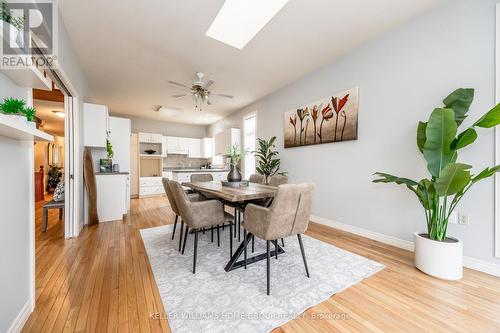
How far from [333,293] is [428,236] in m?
1.25

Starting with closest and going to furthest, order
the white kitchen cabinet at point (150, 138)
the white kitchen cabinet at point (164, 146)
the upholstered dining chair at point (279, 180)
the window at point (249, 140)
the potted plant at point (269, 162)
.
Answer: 1. the upholstered dining chair at point (279, 180)
2. the potted plant at point (269, 162)
3. the window at point (249, 140)
4. the white kitchen cabinet at point (150, 138)
5. the white kitchen cabinet at point (164, 146)

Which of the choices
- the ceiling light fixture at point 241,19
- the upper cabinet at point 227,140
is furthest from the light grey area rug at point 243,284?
the upper cabinet at point 227,140

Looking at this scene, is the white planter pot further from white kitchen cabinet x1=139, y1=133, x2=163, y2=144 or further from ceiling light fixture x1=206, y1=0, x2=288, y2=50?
white kitchen cabinet x1=139, y1=133, x2=163, y2=144

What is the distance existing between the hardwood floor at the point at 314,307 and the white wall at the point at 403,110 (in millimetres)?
533

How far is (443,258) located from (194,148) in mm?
7264

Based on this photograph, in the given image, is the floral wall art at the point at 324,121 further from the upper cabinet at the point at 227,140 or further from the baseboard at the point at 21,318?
the baseboard at the point at 21,318

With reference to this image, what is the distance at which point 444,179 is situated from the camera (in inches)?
62.9

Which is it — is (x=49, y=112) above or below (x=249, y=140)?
above

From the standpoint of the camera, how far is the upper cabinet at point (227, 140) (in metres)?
5.75

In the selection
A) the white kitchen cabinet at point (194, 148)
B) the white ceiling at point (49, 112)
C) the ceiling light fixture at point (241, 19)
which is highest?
the ceiling light fixture at point (241, 19)

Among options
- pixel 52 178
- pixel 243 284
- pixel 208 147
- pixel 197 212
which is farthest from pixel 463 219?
pixel 52 178

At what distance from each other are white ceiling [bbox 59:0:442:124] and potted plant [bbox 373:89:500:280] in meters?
1.38

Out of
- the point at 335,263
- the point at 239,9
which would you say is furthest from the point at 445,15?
the point at 335,263

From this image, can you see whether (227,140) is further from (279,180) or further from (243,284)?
(243,284)
